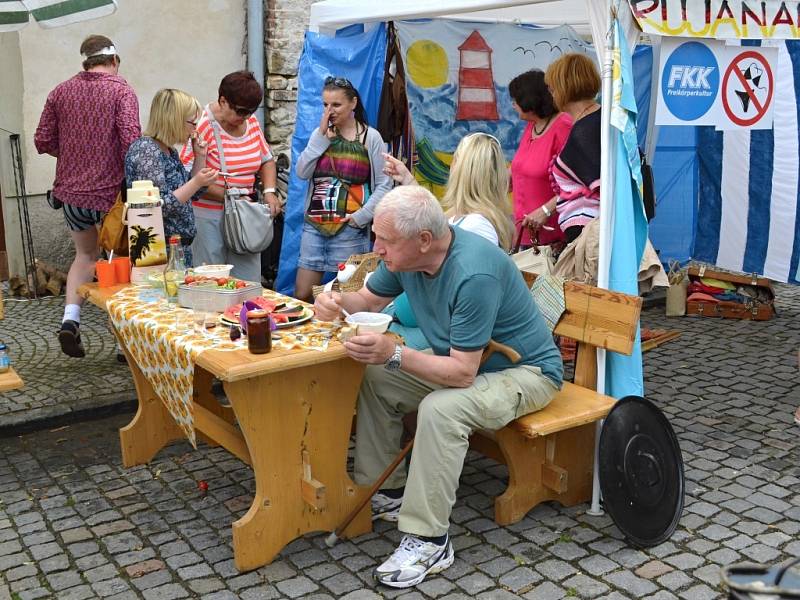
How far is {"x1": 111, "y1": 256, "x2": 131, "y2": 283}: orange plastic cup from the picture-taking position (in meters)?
4.25

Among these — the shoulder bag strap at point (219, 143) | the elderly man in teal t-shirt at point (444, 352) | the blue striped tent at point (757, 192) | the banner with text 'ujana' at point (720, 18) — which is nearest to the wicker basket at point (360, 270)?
the shoulder bag strap at point (219, 143)

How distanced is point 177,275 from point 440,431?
143cm

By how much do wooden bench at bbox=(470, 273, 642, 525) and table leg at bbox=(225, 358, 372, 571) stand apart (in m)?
0.62

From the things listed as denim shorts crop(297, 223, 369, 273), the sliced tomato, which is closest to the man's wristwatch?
the sliced tomato

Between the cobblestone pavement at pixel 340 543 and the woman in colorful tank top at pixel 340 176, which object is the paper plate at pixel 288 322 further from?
the woman in colorful tank top at pixel 340 176

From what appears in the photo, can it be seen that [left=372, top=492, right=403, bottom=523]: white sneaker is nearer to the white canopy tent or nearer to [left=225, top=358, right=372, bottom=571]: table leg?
[left=225, top=358, right=372, bottom=571]: table leg

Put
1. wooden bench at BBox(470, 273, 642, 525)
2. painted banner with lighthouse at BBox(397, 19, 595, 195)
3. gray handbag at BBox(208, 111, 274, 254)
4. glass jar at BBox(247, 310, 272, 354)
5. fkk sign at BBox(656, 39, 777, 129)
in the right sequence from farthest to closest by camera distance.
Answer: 1. painted banner with lighthouse at BBox(397, 19, 595, 195)
2. gray handbag at BBox(208, 111, 274, 254)
3. fkk sign at BBox(656, 39, 777, 129)
4. wooden bench at BBox(470, 273, 642, 525)
5. glass jar at BBox(247, 310, 272, 354)

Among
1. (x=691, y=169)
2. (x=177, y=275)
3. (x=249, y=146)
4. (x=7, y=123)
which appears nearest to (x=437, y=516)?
(x=177, y=275)

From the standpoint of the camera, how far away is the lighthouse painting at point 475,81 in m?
6.96

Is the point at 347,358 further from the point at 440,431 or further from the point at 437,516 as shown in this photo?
the point at 437,516

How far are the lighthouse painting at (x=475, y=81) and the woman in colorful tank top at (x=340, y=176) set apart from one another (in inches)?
57.7

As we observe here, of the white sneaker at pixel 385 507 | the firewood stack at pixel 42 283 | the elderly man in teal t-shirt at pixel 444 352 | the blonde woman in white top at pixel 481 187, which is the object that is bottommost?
the white sneaker at pixel 385 507

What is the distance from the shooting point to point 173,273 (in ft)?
13.1

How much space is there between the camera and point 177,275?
3986 mm
